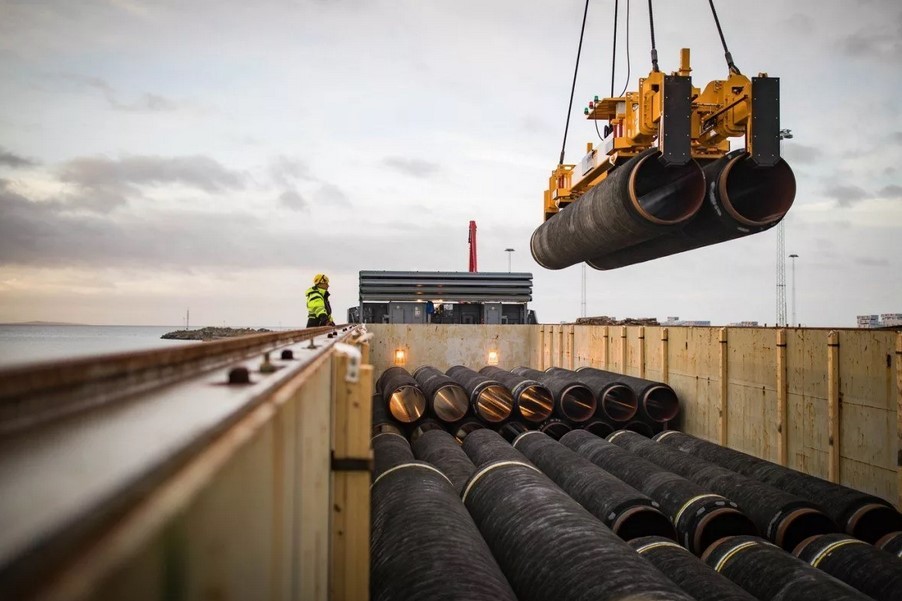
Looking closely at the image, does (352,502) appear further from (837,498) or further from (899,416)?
(899,416)

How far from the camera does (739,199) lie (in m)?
7.90

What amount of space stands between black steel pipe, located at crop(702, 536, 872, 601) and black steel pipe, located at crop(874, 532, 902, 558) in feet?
4.37

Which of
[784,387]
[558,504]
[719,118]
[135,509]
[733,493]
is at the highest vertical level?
[719,118]

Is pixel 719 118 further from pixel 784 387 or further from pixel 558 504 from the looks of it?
pixel 558 504

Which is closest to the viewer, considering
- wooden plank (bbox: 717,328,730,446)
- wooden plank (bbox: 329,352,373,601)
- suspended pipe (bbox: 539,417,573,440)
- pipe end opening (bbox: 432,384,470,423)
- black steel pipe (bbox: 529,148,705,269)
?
wooden plank (bbox: 329,352,373,601)

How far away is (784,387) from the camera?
25.3 feet

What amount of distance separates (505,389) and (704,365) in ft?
12.0

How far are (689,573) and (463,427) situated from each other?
7146mm

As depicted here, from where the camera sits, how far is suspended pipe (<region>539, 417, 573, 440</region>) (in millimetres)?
10633

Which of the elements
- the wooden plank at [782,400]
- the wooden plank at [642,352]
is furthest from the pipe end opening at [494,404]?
the wooden plank at [782,400]

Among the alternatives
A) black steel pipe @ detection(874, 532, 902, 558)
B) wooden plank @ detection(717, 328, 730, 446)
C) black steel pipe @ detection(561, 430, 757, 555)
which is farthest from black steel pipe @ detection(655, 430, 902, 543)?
wooden plank @ detection(717, 328, 730, 446)

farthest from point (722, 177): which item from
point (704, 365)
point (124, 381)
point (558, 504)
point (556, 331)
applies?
point (556, 331)

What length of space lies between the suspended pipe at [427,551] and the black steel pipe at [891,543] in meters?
4.20

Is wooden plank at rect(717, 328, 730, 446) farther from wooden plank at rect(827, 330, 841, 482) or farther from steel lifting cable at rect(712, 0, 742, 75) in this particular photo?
steel lifting cable at rect(712, 0, 742, 75)
